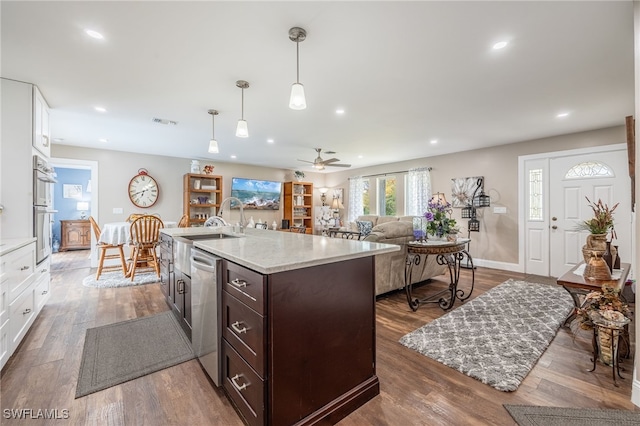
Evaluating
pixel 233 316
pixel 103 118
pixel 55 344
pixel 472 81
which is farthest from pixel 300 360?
pixel 103 118

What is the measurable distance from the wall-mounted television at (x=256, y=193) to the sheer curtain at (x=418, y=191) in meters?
3.78

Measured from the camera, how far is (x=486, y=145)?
17.6 feet

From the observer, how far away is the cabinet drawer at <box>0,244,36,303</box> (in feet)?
6.68

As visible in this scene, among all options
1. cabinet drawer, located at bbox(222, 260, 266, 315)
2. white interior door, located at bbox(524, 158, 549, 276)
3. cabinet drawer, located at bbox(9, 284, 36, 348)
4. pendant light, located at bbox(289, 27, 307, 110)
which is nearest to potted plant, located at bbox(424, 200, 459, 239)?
pendant light, located at bbox(289, 27, 307, 110)

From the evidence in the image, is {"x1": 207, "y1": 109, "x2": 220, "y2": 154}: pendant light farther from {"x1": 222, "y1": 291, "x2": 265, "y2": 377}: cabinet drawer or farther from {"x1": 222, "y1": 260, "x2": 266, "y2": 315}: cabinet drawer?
{"x1": 222, "y1": 291, "x2": 265, "y2": 377}: cabinet drawer

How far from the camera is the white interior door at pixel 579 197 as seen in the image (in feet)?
13.4

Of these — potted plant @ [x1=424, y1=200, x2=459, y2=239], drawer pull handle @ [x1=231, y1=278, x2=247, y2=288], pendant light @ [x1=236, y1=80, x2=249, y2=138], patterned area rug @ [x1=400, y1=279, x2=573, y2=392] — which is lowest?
patterned area rug @ [x1=400, y1=279, x2=573, y2=392]

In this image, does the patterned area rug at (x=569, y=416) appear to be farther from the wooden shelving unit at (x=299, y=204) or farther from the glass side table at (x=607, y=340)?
the wooden shelving unit at (x=299, y=204)

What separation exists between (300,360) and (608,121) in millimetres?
5464

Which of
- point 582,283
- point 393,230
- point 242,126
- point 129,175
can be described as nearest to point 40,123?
point 242,126

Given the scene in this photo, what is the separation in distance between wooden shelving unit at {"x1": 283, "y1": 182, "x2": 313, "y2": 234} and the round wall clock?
3465 millimetres

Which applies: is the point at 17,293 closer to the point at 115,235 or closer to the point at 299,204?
the point at 115,235

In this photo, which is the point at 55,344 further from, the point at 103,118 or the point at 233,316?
the point at 103,118

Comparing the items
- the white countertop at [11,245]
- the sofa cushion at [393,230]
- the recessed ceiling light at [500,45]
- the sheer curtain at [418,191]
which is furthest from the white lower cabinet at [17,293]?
the sheer curtain at [418,191]
